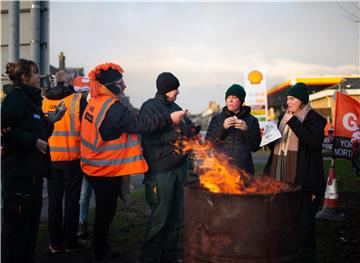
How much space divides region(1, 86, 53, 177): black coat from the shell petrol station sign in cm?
1348

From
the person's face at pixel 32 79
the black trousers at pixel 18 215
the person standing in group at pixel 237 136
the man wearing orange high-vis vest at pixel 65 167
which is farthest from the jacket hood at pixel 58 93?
the person standing in group at pixel 237 136

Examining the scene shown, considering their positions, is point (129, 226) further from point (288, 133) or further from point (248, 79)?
point (248, 79)

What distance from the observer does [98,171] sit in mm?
4086

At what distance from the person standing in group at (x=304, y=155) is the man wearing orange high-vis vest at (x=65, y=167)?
93.7 inches

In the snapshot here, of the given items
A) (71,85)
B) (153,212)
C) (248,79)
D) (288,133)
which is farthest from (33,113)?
(248,79)

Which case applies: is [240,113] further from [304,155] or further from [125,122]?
[125,122]

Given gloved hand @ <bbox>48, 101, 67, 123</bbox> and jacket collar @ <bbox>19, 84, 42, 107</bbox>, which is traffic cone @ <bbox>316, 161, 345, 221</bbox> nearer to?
gloved hand @ <bbox>48, 101, 67, 123</bbox>

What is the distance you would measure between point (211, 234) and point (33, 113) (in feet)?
6.70

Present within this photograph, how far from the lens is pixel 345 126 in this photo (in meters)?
6.24

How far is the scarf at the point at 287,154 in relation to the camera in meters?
3.95

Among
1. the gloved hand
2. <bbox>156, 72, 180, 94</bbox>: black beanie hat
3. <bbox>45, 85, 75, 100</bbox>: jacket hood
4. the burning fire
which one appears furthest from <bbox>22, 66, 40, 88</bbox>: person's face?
the burning fire

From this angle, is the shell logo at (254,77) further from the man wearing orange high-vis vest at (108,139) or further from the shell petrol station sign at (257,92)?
the man wearing orange high-vis vest at (108,139)

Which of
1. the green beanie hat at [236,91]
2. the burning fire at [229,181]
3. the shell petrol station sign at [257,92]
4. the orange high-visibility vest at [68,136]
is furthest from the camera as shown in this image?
the shell petrol station sign at [257,92]

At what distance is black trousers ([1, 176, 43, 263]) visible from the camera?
3.35 metres
